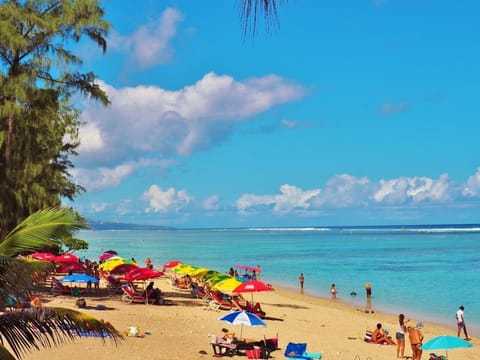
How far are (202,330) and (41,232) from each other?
13.0m

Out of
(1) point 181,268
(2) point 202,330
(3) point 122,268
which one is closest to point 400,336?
(2) point 202,330

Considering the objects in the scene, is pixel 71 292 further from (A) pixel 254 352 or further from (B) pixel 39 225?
(B) pixel 39 225

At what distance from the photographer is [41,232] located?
6828mm

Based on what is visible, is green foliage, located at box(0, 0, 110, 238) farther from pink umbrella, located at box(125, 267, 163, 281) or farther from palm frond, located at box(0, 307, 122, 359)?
palm frond, located at box(0, 307, 122, 359)

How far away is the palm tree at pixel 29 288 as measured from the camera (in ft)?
20.7

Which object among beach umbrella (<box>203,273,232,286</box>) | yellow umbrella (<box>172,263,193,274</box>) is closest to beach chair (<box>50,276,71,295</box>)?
yellow umbrella (<box>172,263,193,274</box>)

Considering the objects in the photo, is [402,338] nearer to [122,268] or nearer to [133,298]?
[133,298]

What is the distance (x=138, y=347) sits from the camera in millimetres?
15703

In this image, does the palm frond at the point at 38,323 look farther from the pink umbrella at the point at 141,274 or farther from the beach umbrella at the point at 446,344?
the pink umbrella at the point at 141,274

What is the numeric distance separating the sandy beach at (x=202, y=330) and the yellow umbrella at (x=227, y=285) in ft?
3.92

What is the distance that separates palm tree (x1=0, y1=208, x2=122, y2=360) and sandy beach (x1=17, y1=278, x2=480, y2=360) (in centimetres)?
412

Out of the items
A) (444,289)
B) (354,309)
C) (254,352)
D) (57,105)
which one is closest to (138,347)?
(254,352)

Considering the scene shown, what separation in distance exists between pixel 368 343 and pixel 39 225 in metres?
14.6

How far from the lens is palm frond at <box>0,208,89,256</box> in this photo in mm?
6805
